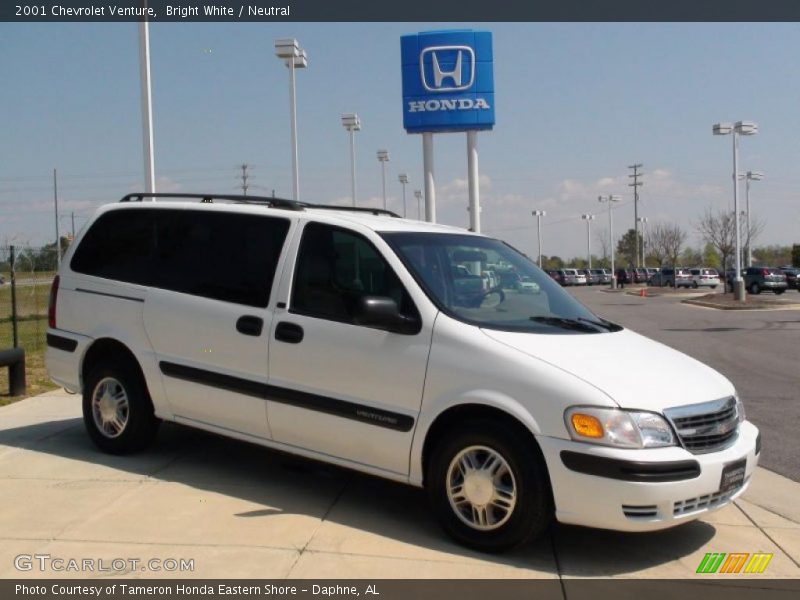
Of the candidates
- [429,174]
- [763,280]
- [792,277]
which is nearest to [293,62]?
[429,174]

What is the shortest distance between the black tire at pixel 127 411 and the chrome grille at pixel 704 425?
12.8 ft

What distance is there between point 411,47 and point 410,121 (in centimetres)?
231

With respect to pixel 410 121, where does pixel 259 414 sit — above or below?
below

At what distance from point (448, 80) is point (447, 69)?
0.34m

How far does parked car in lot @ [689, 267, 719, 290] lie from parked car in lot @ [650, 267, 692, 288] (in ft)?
1.19

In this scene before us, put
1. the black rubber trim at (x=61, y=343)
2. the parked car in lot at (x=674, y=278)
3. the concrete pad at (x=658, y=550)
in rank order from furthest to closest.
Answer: the parked car in lot at (x=674, y=278) → the black rubber trim at (x=61, y=343) → the concrete pad at (x=658, y=550)

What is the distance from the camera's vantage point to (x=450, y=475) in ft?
15.3

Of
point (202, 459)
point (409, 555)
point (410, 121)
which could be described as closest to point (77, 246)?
point (202, 459)

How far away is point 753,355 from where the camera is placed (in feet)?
50.3

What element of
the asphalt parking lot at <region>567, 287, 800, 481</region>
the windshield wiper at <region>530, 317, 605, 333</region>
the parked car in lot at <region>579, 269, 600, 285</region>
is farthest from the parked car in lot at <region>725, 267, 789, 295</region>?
the windshield wiper at <region>530, 317, 605, 333</region>

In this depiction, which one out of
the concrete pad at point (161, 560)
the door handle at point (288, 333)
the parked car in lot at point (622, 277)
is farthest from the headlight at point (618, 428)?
the parked car in lot at point (622, 277)

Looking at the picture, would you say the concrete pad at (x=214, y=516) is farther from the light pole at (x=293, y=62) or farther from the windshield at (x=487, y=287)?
the light pole at (x=293, y=62)

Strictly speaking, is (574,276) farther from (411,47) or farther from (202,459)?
(202,459)

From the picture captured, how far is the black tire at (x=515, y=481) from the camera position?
440 centimetres
